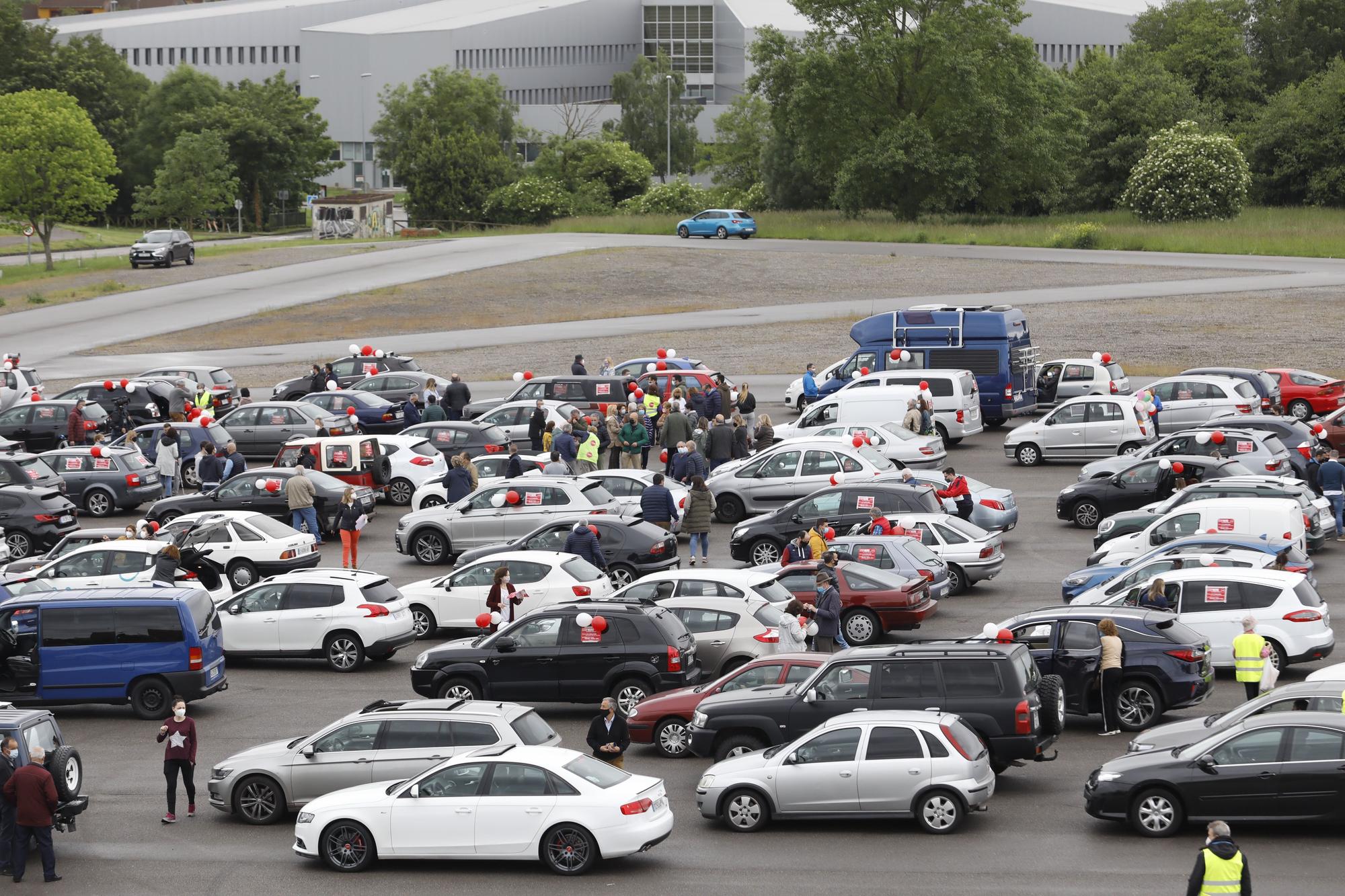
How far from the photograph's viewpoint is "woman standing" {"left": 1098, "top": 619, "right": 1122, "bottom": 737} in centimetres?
1653

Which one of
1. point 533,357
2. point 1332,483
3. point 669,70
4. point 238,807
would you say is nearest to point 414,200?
point 669,70

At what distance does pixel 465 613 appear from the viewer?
850 inches

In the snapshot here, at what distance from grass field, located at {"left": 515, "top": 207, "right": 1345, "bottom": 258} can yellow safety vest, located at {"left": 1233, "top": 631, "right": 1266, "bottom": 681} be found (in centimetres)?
5246

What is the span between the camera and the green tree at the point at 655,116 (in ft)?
410

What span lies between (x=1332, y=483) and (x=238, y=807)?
18849 mm

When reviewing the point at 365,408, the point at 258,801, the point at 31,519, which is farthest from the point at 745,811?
the point at 365,408

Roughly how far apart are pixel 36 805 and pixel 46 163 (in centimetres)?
6977

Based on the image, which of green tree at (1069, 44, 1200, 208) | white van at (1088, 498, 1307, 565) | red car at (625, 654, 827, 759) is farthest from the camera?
green tree at (1069, 44, 1200, 208)

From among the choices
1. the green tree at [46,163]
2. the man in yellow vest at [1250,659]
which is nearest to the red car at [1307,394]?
the man in yellow vest at [1250,659]

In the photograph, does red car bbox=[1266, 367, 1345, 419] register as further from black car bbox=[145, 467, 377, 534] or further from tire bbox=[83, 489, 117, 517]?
tire bbox=[83, 489, 117, 517]

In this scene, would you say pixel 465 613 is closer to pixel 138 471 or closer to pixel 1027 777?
pixel 1027 777

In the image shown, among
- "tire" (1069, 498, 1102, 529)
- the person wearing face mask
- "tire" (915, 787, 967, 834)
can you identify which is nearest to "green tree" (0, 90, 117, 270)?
"tire" (1069, 498, 1102, 529)

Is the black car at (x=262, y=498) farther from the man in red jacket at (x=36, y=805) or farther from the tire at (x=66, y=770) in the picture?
the man in red jacket at (x=36, y=805)

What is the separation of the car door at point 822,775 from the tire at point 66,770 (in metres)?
6.54
